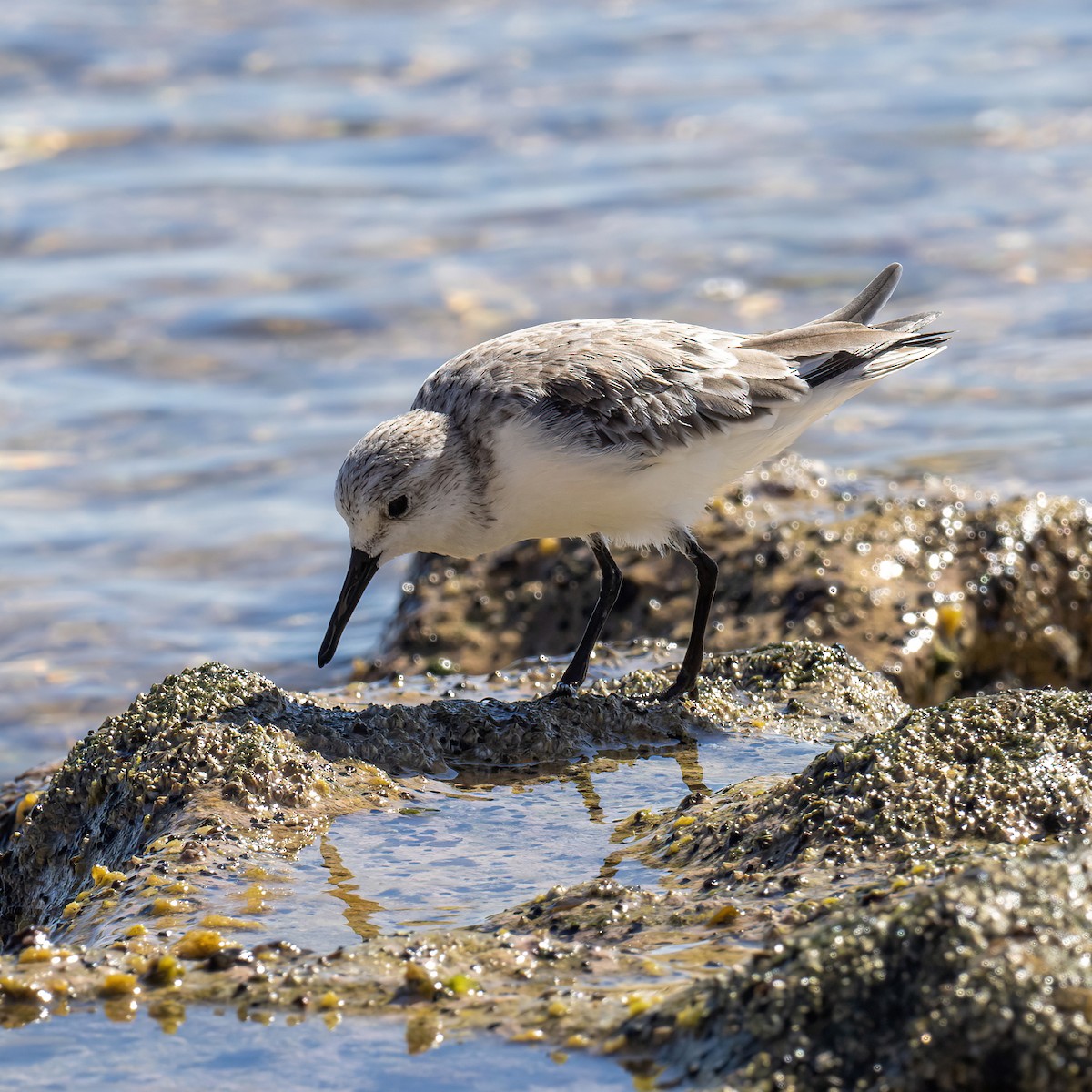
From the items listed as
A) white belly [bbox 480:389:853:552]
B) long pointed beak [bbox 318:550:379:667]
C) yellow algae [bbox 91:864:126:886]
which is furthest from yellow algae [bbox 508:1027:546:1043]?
long pointed beak [bbox 318:550:379:667]

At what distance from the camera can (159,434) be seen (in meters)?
10.7

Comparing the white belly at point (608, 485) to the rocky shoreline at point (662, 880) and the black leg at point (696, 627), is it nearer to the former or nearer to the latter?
the black leg at point (696, 627)

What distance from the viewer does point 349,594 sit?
5754 millimetres

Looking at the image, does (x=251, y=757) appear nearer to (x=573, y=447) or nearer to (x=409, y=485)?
(x=409, y=485)

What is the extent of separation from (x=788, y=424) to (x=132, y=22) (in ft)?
43.7

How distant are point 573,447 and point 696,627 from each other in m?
0.80

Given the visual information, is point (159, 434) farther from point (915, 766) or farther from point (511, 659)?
point (915, 766)

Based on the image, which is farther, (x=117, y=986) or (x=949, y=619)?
(x=949, y=619)

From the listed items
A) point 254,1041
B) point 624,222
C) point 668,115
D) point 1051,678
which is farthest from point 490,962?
point 668,115

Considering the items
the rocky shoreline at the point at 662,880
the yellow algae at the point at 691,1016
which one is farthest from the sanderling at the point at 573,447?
the yellow algae at the point at 691,1016

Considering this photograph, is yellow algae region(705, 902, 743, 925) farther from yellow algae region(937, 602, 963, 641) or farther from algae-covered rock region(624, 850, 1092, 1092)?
yellow algae region(937, 602, 963, 641)

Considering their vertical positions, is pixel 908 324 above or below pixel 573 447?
above

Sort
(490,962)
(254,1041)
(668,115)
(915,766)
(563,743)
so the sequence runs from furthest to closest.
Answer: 1. (668,115)
2. (563,743)
3. (915,766)
4. (490,962)
5. (254,1041)

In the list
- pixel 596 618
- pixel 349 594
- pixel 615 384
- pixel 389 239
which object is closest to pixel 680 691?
pixel 596 618
